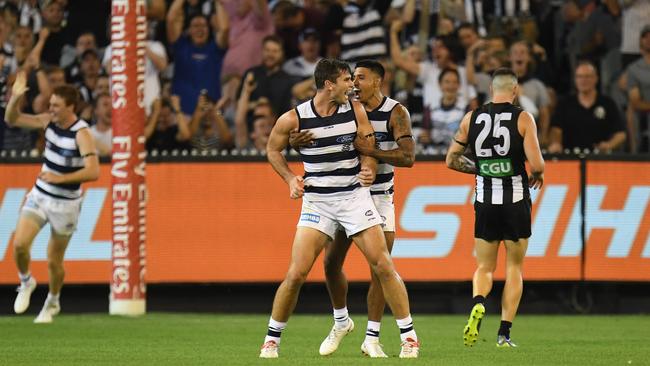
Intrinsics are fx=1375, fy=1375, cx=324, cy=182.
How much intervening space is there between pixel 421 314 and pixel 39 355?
7.13m

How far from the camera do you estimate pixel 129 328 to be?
1462 centimetres

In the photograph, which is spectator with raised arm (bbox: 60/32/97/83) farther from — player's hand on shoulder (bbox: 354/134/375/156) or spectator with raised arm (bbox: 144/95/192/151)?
player's hand on shoulder (bbox: 354/134/375/156)

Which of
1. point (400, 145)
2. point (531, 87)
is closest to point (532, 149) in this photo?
point (400, 145)

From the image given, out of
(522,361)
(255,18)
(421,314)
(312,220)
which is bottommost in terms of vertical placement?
(421,314)

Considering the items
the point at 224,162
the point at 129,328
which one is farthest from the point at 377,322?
the point at 224,162

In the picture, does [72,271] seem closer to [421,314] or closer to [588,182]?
[421,314]

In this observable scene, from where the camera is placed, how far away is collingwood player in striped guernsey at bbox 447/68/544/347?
11.9 m

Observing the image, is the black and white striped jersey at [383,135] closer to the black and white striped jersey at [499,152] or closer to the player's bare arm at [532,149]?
the black and white striped jersey at [499,152]

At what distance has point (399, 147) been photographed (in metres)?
11.2

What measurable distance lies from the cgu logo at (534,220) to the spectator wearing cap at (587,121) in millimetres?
900

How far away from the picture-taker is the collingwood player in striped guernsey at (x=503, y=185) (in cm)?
1194

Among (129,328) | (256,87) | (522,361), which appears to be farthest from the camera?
(256,87)

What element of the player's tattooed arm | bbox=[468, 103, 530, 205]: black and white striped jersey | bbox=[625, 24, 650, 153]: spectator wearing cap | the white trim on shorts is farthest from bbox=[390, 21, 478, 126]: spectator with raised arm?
the white trim on shorts

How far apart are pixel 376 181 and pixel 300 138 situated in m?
1.21
